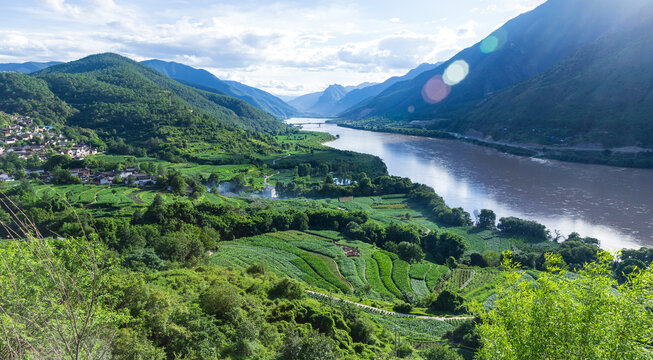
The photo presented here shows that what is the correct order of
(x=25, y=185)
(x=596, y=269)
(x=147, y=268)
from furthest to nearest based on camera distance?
(x=25, y=185) → (x=147, y=268) → (x=596, y=269)

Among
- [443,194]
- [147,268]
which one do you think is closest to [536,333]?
[147,268]

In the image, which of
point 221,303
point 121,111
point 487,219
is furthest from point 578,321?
point 121,111

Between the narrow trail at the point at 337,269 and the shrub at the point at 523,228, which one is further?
the shrub at the point at 523,228

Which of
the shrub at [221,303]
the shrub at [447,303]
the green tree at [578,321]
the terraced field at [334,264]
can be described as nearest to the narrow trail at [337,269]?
the terraced field at [334,264]

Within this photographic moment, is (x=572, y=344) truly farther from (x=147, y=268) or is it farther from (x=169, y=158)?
(x=169, y=158)

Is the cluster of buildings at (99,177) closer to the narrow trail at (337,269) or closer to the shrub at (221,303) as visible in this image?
the narrow trail at (337,269)

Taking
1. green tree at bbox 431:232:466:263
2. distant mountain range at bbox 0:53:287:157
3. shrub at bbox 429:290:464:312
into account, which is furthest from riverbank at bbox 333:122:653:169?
shrub at bbox 429:290:464:312
